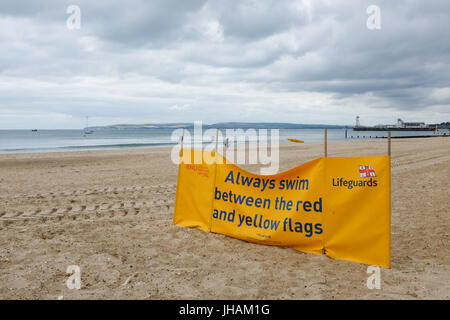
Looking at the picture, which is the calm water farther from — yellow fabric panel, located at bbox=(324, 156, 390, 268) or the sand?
yellow fabric panel, located at bbox=(324, 156, 390, 268)

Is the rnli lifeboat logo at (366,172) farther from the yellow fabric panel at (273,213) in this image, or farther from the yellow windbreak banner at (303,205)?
the yellow fabric panel at (273,213)

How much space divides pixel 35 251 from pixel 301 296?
13.7ft

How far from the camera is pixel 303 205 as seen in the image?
531 cm

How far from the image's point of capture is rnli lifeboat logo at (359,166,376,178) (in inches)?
186

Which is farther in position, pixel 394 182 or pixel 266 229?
pixel 394 182

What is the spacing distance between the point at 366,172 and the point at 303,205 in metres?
1.09

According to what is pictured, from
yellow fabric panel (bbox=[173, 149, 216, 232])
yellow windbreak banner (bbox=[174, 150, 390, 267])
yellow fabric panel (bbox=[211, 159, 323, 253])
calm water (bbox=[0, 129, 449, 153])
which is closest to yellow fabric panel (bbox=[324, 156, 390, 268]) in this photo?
yellow windbreak banner (bbox=[174, 150, 390, 267])

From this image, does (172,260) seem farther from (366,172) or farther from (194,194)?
(366,172)

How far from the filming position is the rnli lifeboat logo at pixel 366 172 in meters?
4.72

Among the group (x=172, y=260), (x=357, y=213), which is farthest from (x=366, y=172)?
(x=172, y=260)

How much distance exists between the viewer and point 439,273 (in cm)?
458

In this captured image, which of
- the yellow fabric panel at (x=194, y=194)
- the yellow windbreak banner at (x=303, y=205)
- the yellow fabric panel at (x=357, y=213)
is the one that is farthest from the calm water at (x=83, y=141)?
the yellow fabric panel at (x=357, y=213)
